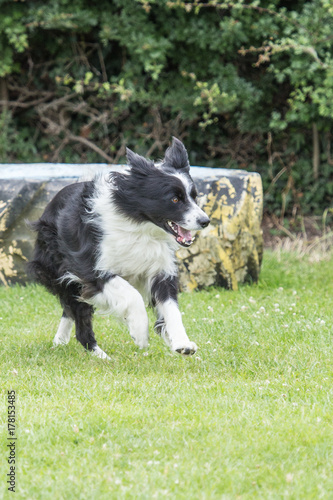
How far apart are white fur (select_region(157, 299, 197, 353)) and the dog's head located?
0.40 metres

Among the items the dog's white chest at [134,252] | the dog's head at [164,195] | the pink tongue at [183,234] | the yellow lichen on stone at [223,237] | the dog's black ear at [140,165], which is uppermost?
the dog's black ear at [140,165]

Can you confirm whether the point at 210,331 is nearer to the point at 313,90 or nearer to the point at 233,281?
the point at 233,281

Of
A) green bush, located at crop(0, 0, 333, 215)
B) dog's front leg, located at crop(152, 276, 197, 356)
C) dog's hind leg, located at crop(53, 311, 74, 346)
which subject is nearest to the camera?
dog's front leg, located at crop(152, 276, 197, 356)

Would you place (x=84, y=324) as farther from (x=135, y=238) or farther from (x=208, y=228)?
(x=208, y=228)

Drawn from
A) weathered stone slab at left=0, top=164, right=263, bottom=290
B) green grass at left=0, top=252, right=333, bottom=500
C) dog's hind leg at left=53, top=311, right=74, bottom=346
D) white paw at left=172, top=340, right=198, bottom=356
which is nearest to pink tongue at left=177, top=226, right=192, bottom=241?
white paw at left=172, top=340, right=198, bottom=356

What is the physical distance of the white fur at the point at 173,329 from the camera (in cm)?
399

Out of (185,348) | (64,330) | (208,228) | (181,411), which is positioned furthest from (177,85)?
(181,411)

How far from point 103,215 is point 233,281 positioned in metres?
2.70

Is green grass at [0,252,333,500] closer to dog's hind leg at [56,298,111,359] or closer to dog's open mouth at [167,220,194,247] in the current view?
dog's hind leg at [56,298,111,359]

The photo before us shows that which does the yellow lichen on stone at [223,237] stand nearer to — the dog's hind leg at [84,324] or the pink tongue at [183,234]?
the dog's hind leg at [84,324]

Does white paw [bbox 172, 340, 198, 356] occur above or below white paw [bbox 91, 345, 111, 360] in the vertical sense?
above

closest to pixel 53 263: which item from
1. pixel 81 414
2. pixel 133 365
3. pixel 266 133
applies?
pixel 133 365

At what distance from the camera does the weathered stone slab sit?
22.1 feet

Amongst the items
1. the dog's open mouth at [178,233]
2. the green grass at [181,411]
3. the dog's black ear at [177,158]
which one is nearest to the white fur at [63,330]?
the green grass at [181,411]
